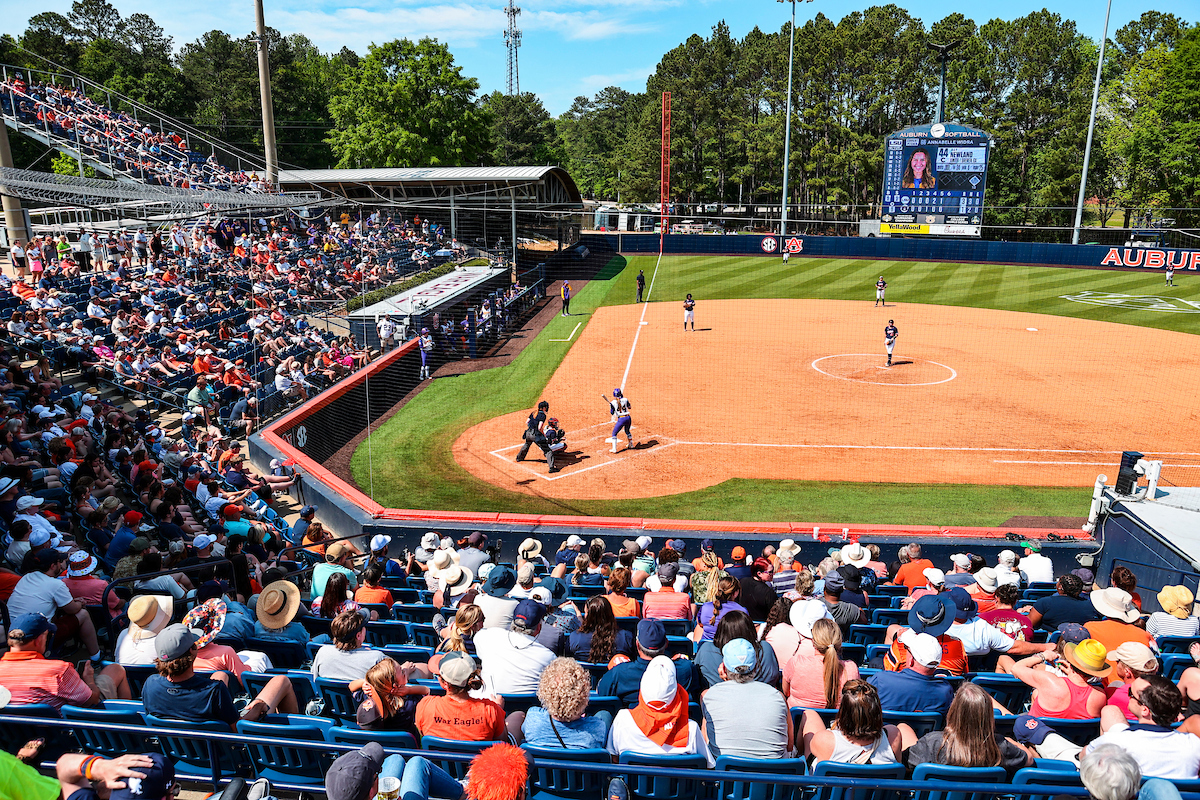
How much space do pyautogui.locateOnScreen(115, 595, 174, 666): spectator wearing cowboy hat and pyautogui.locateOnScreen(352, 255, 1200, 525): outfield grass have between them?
9.52m

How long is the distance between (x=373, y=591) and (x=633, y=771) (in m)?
4.15

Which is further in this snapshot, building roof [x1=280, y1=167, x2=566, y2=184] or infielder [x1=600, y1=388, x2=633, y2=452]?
building roof [x1=280, y1=167, x2=566, y2=184]

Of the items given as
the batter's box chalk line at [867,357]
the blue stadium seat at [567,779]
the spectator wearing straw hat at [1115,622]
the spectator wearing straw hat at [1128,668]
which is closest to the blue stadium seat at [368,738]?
the blue stadium seat at [567,779]

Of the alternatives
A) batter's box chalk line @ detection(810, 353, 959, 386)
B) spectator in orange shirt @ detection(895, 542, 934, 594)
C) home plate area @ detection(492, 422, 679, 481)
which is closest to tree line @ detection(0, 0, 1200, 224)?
batter's box chalk line @ detection(810, 353, 959, 386)

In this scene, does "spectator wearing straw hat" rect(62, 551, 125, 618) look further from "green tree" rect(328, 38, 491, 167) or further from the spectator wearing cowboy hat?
"green tree" rect(328, 38, 491, 167)

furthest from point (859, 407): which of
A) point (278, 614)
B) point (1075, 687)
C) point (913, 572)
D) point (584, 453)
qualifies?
point (278, 614)

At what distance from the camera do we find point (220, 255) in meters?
26.0

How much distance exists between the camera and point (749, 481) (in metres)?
16.4

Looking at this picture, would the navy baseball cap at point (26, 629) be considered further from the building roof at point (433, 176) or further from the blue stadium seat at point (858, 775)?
the building roof at point (433, 176)

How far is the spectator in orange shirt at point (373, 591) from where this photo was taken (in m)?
7.45

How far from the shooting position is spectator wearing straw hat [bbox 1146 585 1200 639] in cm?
680

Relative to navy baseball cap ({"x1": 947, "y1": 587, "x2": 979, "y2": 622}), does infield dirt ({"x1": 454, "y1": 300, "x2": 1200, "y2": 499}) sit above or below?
below

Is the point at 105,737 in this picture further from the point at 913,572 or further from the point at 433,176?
the point at 433,176

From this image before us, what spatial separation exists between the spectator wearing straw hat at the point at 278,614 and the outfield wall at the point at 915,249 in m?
49.5
